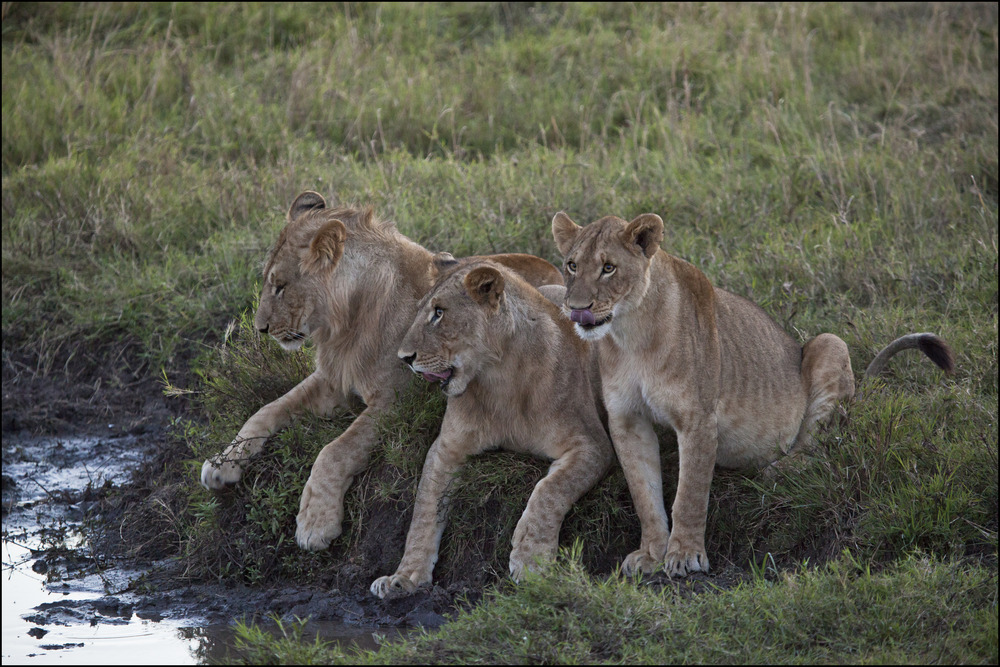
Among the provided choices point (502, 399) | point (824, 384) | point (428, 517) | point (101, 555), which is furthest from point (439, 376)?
point (101, 555)

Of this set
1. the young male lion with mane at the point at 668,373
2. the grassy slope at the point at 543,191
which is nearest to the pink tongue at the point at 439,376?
the grassy slope at the point at 543,191

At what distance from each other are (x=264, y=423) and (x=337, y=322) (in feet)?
1.88

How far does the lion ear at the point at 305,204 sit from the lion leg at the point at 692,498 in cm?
191

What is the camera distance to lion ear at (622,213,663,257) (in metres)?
4.12

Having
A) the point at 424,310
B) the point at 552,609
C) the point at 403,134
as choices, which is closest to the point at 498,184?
the point at 403,134

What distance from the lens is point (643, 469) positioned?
433 cm

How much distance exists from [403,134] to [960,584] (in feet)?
19.3

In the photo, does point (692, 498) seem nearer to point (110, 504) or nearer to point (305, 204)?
point (305, 204)

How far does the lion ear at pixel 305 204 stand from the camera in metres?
5.10

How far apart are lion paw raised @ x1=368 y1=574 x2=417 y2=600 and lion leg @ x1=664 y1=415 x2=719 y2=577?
0.94 meters

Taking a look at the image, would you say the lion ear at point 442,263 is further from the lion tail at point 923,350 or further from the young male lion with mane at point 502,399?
the lion tail at point 923,350

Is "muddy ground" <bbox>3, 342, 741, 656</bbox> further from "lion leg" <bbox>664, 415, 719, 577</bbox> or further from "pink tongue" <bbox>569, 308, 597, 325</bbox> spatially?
"pink tongue" <bbox>569, 308, 597, 325</bbox>

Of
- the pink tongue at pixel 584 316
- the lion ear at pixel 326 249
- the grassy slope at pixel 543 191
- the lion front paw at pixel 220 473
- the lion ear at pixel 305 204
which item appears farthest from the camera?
the lion ear at pixel 305 204

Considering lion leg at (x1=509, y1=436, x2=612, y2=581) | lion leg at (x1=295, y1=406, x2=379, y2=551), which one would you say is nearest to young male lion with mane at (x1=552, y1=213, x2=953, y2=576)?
lion leg at (x1=509, y1=436, x2=612, y2=581)
